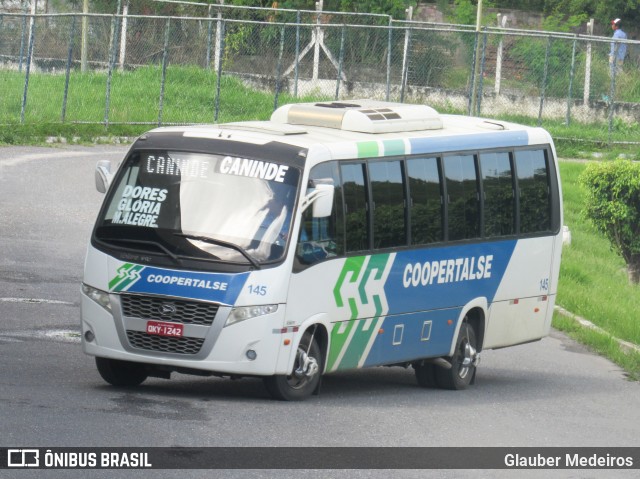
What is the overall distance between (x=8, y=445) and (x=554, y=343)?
33.9 feet

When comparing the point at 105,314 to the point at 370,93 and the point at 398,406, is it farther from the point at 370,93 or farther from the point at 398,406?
the point at 370,93

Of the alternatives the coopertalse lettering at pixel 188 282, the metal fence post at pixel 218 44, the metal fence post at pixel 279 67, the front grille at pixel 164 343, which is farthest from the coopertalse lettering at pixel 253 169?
the metal fence post at pixel 279 67

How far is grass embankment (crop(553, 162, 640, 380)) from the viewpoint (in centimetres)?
1814

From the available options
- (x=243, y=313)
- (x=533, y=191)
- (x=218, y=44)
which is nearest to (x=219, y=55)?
(x=218, y=44)

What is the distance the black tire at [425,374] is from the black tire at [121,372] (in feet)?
10.5

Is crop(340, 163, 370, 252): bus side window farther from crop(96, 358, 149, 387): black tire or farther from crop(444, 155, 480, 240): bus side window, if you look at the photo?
crop(96, 358, 149, 387): black tire

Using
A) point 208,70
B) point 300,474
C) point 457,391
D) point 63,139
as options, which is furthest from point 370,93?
point 300,474

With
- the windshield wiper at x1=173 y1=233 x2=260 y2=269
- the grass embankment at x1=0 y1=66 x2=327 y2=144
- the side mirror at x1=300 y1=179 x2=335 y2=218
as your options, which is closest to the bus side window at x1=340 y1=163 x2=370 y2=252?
the side mirror at x1=300 y1=179 x2=335 y2=218

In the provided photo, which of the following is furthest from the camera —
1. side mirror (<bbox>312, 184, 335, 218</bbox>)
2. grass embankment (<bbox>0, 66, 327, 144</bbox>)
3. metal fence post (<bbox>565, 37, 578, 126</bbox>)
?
metal fence post (<bbox>565, 37, 578, 126</bbox>)

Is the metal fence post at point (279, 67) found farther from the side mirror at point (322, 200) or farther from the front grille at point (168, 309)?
the front grille at point (168, 309)

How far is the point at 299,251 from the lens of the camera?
40.0 feet

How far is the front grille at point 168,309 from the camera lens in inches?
463

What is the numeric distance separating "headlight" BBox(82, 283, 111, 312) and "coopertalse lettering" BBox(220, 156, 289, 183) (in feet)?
4.40

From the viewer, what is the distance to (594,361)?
17.3 metres
